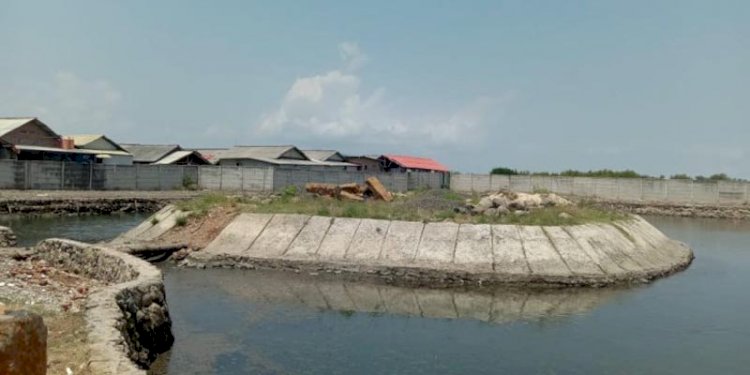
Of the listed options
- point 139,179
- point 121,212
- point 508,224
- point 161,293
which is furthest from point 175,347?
point 139,179

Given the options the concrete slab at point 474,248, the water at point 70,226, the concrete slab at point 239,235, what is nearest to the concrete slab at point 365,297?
the concrete slab at point 474,248

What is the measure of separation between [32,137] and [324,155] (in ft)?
102

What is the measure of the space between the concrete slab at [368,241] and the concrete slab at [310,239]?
1.22 m

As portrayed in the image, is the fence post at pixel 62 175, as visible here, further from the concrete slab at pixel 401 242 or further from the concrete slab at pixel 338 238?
the concrete slab at pixel 401 242

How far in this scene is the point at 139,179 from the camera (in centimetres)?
5053

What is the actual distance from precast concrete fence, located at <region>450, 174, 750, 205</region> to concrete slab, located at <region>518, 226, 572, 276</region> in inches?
1471

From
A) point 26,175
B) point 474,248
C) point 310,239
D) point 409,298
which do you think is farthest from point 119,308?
point 26,175

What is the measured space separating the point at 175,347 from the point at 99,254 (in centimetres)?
419

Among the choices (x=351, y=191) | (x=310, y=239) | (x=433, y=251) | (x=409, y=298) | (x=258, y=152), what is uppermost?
(x=258, y=152)

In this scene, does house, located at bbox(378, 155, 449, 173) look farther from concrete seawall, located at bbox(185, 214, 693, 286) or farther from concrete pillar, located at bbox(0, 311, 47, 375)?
concrete pillar, located at bbox(0, 311, 47, 375)

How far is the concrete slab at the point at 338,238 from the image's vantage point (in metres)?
22.7

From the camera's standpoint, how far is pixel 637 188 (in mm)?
63906

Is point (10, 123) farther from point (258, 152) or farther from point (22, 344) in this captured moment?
point (22, 344)

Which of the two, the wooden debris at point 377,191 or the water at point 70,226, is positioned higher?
the wooden debris at point 377,191
